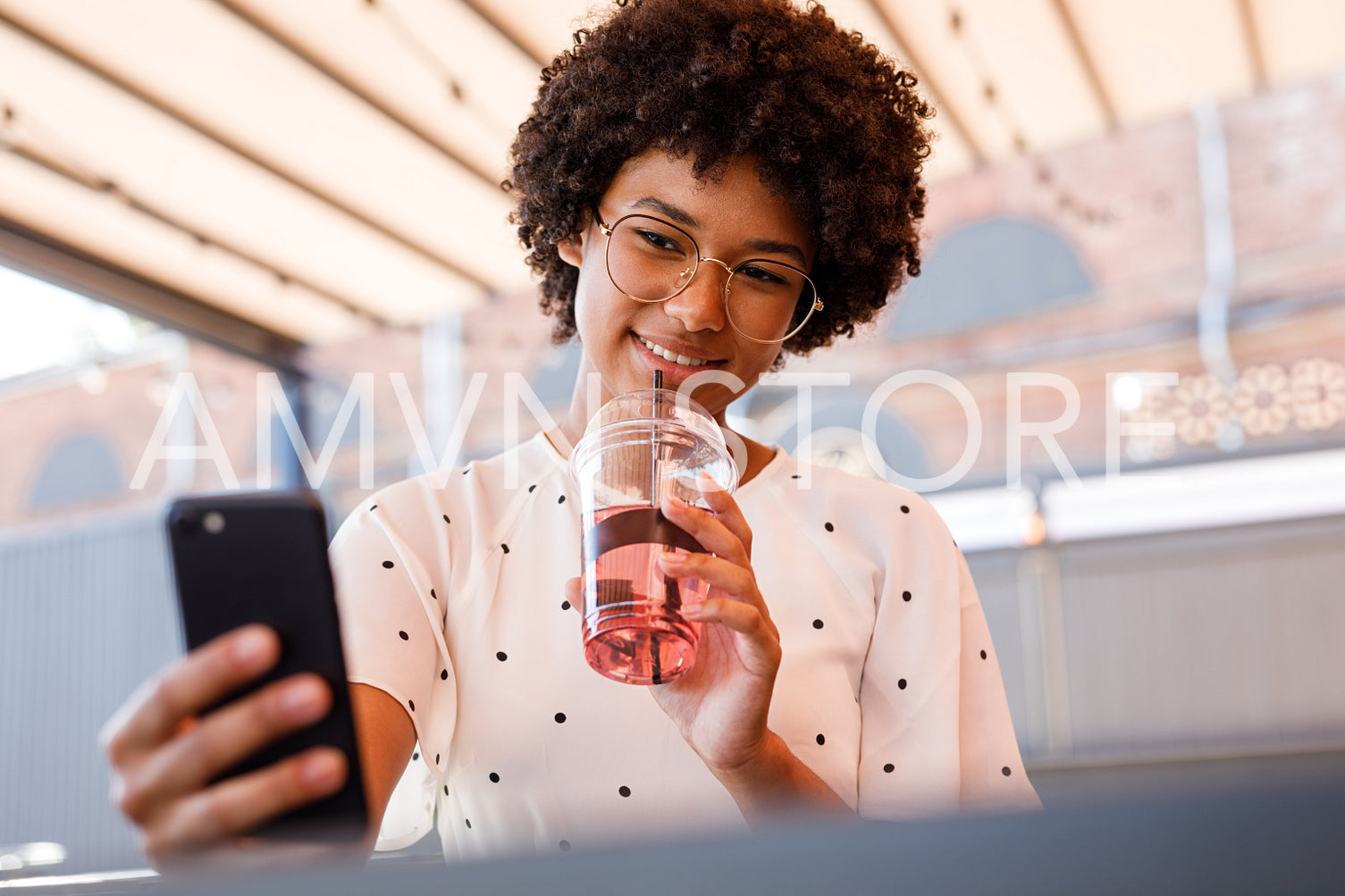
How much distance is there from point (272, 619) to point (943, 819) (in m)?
0.38

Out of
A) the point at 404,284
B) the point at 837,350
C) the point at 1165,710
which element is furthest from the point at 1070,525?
the point at 404,284

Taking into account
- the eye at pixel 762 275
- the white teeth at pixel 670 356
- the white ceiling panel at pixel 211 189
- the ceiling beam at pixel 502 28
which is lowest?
the white teeth at pixel 670 356

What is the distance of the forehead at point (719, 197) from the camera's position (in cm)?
127

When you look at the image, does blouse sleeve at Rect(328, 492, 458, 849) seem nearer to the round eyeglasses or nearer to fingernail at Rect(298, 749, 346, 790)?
the round eyeglasses

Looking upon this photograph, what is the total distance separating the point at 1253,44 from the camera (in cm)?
411

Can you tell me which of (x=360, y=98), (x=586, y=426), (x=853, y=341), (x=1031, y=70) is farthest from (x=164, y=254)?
(x=586, y=426)

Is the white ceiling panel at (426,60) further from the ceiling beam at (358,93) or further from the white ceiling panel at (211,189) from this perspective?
the white ceiling panel at (211,189)

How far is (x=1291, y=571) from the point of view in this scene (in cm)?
590

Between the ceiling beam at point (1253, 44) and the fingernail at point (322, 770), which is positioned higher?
the ceiling beam at point (1253, 44)

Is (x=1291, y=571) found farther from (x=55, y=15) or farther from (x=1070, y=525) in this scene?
(x=55, y=15)

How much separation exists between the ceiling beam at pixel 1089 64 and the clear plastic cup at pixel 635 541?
331 cm

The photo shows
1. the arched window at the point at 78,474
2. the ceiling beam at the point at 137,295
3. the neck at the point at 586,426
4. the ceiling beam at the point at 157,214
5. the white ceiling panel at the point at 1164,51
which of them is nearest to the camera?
the neck at the point at 586,426

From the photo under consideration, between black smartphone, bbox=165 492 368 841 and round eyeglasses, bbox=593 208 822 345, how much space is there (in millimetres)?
699

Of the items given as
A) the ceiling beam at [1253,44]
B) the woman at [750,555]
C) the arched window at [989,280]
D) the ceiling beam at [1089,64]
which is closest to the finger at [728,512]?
the woman at [750,555]
